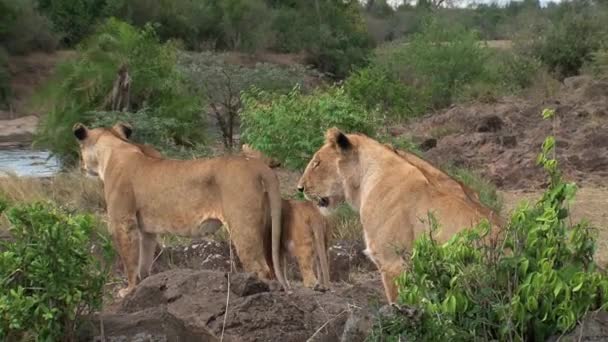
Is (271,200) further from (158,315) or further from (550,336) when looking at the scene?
(550,336)

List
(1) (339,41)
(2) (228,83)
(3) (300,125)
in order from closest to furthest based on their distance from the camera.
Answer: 1. (3) (300,125)
2. (2) (228,83)
3. (1) (339,41)

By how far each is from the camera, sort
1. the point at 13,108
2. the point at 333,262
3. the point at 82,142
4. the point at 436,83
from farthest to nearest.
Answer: the point at 13,108 < the point at 436,83 < the point at 333,262 < the point at 82,142

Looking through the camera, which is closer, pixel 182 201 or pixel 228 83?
pixel 182 201

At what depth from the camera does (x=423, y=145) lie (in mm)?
23375

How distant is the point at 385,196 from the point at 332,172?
67cm

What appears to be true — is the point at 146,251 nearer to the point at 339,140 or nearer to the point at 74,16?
the point at 339,140

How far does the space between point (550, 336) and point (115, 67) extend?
17379 mm

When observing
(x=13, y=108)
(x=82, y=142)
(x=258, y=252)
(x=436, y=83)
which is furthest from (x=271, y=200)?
(x=13, y=108)

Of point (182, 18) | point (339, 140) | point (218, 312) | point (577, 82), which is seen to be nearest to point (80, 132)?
point (339, 140)

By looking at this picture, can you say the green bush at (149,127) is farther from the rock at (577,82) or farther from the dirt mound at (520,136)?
the rock at (577,82)

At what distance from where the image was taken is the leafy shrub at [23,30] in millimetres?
56000

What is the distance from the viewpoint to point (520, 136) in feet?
76.3

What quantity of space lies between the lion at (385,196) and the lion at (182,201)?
4.05 feet

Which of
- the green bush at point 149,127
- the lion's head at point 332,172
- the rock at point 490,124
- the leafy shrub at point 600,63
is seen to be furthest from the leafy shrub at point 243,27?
the lion's head at point 332,172
